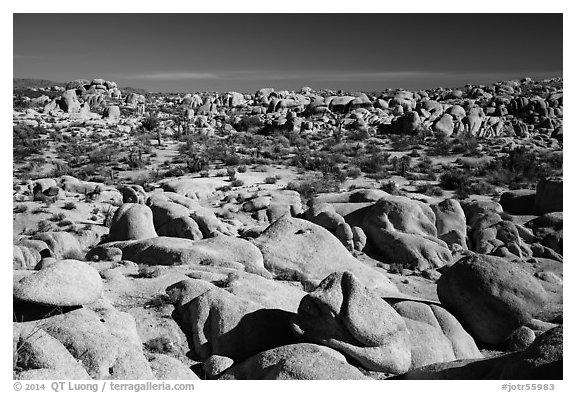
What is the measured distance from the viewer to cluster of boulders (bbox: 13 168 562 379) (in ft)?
19.6

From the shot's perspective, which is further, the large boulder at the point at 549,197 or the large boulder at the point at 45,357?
the large boulder at the point at 549,197

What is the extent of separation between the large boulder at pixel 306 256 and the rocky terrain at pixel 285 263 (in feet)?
0.16

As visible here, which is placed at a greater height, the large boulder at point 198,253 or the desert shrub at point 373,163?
the desert shrub at point 373,163

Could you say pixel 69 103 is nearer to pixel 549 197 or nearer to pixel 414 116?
pixel 414 116

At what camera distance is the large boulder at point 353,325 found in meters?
7.05

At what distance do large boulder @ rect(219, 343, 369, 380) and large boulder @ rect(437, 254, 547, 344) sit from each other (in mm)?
3756

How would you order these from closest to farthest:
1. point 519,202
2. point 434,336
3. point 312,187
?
point 434,336, point 519,202, point 312,187

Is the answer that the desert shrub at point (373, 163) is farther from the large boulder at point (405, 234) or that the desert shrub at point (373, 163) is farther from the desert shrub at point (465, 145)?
the large boulder at point (405, 234)

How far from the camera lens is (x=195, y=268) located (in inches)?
391

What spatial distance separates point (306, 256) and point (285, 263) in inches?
26.3

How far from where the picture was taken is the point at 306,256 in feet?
38.4

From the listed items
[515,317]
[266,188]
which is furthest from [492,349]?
[266,188]

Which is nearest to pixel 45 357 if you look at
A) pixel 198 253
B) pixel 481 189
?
pixel 198 253

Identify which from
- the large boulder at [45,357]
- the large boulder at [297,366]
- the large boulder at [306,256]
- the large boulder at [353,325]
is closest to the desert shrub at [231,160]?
the large boulder at [306,256]
